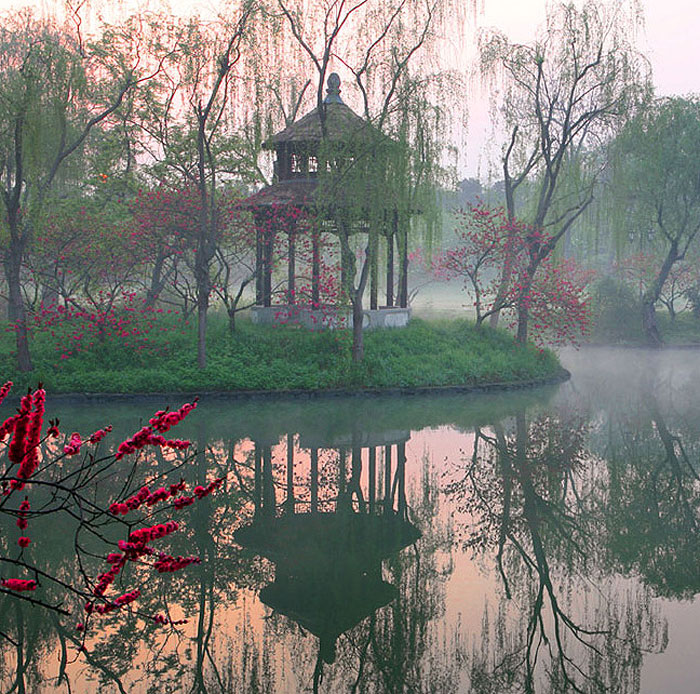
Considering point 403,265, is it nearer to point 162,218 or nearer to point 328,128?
point 328,128

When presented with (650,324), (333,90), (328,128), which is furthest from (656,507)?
(650,324)

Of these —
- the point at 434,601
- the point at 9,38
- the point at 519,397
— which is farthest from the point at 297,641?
the point at 9,38

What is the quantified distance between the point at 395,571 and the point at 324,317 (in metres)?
13.1

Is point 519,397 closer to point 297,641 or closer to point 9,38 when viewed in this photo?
point 297,641

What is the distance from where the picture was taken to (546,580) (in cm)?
673

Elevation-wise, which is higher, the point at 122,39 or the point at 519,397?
the point at 122,39

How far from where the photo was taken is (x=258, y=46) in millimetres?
17344

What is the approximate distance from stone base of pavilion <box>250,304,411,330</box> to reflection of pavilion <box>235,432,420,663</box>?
8951 millimetres

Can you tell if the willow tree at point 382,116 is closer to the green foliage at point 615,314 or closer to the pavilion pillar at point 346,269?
the pavilion pillar at point 346,269

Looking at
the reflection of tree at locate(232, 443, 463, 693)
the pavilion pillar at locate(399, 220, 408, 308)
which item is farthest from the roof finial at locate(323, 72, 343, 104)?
the reflection of tree at locate(232, 443, 463, 693)

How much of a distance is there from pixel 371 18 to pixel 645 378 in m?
12.0

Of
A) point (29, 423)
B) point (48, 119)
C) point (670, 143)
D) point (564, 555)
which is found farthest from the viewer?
point (670, 143)

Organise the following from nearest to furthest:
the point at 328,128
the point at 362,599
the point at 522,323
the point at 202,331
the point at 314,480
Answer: the point at 362,599
the point at 314,480
the point at 202,331
the point at 328,128
the point at 522,323

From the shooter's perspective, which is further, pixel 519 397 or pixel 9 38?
pixel 9 38
